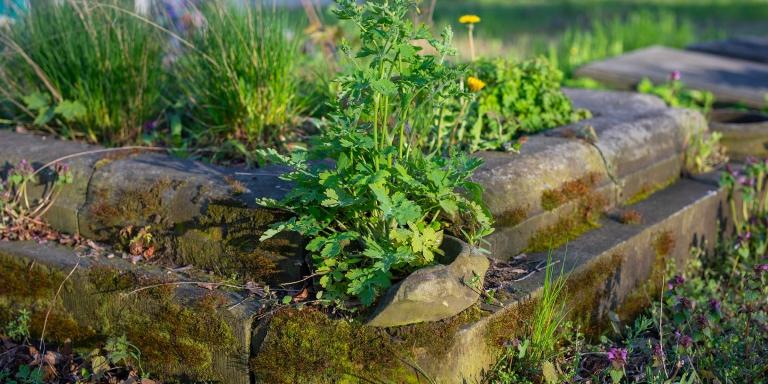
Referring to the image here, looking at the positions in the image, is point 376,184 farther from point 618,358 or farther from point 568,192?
point 568,192

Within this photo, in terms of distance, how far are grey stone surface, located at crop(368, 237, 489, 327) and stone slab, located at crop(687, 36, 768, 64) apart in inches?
218

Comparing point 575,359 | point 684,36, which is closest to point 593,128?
point 575,359

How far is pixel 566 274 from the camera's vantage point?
134 inches

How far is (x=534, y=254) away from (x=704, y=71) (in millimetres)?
3832

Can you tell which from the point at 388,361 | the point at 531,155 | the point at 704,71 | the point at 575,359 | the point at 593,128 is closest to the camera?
the point at 388,361

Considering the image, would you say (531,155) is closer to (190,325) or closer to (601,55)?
(190,325)

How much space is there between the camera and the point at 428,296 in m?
2.88

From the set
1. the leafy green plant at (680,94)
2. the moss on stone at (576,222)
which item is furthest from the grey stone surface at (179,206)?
the leafy green plant at (680,94)

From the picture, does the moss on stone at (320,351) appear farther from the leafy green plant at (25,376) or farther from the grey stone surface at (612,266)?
the leafy green plant at (25,376)

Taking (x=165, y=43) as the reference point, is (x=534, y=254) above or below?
below

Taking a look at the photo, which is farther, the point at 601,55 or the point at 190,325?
the point at 601,55

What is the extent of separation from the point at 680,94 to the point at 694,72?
73 centimetres

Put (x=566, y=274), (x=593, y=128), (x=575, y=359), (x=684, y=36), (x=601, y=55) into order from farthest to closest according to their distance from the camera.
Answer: (x=684, y=36) → (x=601, y=55) → (x=593, y=128) → (x=566, y=274) → (x=575, y=359)

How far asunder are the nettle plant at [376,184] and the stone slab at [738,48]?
531 cm
